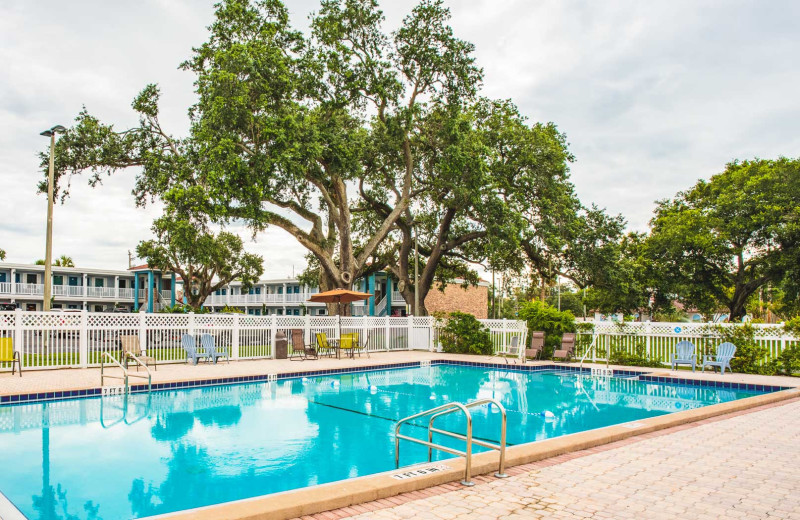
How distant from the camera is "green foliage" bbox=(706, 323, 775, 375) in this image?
13.7 metres

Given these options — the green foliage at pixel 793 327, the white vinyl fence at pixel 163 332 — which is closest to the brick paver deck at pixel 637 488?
the green foliage at pixel 793 327

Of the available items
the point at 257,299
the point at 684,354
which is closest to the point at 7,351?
the point at 684,354

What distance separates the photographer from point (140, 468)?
5969 mm

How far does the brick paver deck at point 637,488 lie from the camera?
3.83m

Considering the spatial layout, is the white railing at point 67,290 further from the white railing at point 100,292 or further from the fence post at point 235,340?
the fence post at point 235,340

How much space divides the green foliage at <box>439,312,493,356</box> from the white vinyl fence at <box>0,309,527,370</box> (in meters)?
0.32

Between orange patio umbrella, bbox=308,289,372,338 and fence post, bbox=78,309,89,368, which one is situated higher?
orange patio umbrella, bbox=308,289,372,338

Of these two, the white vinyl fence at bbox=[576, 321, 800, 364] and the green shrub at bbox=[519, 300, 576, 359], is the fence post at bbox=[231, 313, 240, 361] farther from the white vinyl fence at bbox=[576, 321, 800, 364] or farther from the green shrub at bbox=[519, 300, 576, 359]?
the white vinyl fence at bbox=[576, 321, 800, 364]

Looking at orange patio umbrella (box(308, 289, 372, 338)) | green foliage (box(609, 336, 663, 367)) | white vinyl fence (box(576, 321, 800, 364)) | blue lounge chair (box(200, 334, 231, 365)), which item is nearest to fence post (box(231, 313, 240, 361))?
blue lounge chair (box(200, 334, 231, 365))

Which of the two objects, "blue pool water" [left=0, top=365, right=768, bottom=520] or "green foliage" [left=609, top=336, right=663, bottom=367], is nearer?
"blue pool water" [left=0, top=365, right=768, bottom=520]

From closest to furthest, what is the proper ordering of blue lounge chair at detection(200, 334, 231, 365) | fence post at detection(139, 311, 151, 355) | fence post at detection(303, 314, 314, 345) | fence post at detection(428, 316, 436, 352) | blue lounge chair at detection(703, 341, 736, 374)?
blue lounge chair at detection(703, 341, 736, 374), fence post at detection(139, 311, 151, 355), blue lounge chair at detection(200, 334, 231, 365), fence post at detection(303, 314, 314, 345), fence post at detection(428, 316, 436, 352)

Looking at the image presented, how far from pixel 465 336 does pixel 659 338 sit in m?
6.46

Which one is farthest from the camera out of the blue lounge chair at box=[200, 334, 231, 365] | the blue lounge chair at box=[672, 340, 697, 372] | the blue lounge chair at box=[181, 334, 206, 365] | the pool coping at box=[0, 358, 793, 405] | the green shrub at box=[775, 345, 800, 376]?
the blue lounge chair at box=[200, 334, 231, 365]

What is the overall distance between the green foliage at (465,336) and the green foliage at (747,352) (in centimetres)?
743
